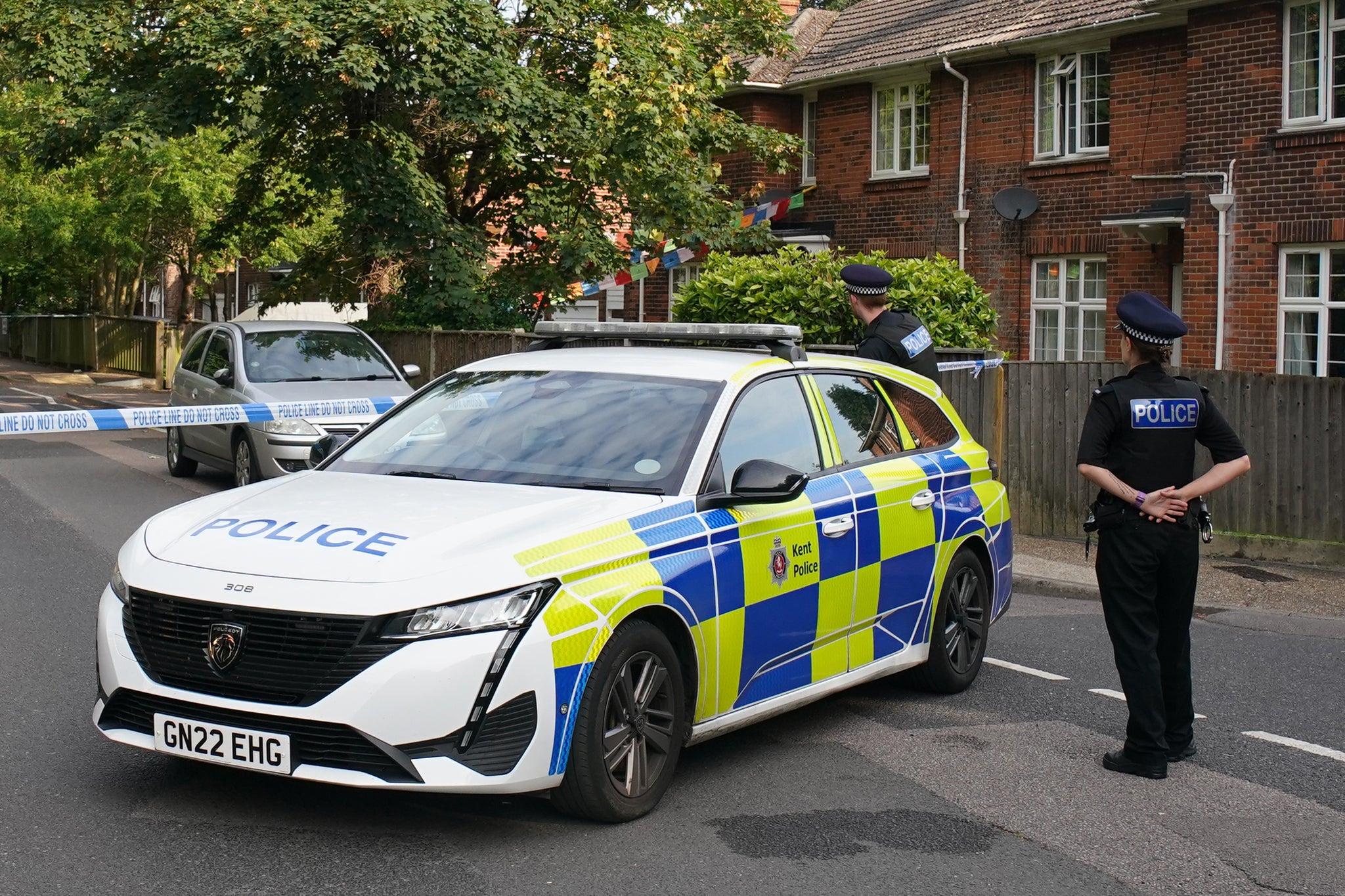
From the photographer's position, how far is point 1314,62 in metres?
17.6

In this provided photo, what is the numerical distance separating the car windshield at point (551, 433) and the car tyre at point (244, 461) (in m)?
7.49

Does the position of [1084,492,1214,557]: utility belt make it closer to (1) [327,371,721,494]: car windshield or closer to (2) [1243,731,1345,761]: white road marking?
(2) [1243,731,1345,761]: white road marking

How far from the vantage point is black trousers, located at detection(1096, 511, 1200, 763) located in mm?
5848

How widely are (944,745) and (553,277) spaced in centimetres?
1476

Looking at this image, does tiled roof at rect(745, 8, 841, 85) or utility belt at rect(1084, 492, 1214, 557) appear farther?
tiled roof at rect(745, 8, 841, 85)

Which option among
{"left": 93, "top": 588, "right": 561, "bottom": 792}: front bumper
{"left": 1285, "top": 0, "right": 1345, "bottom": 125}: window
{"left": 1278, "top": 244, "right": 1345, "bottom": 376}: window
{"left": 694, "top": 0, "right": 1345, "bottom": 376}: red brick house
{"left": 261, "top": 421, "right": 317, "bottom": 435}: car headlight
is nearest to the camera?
{"left": 93, "top": 588, "right": 561, "bottom": 792}: front bumper

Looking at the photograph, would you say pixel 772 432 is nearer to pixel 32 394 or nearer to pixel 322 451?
pixel 322 451

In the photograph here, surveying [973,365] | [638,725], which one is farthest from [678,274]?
[638,725]

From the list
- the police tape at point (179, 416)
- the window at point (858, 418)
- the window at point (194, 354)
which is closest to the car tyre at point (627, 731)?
the window at point (858, 418)

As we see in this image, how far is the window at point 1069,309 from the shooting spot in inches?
832

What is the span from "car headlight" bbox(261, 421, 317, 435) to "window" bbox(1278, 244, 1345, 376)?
11443mm

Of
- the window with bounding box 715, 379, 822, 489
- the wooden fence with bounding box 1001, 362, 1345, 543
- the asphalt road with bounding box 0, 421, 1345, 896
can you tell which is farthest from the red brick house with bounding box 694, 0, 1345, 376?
the window with bounding box 715, 379, 822, 489

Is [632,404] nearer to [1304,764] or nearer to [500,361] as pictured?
[500,361]

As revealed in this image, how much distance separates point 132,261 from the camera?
110 ft
